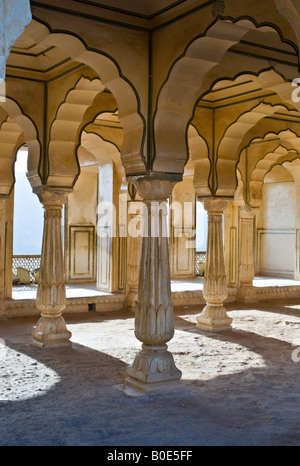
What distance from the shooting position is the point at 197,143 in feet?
29.5

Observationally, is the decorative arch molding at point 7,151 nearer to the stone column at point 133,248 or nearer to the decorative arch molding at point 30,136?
the decorative arch molding at point 30,136

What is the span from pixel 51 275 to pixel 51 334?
0.87m

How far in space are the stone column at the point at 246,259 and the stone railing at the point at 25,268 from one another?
17.1 feet

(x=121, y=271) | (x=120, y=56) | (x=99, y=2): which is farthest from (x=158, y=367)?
(x=121, y=271)

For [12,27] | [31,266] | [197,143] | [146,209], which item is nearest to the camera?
[12,27]

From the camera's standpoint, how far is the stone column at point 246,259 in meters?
13.1

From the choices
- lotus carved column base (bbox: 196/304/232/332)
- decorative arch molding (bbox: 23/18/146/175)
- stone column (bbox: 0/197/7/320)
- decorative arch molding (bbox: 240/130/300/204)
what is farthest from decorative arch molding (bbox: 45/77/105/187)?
decorative arch molding (bbox: 240/130/300/204)

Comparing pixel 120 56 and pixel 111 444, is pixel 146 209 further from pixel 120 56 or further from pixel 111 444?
pixel 111 444

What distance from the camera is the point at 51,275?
7672mm

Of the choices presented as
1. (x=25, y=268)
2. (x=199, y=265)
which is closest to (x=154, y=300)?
(x=25, y=268)

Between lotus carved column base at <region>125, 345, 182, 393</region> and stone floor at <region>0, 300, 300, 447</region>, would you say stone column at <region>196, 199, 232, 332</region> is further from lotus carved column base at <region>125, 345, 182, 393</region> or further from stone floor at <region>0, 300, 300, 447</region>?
lotus carved column base at <region>125, 345, 182, 393</region>

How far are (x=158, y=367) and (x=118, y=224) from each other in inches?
273

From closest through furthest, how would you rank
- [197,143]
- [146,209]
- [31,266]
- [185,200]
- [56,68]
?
[146,209] < [56,68] < [197,143] < [31,266] < [185,200]

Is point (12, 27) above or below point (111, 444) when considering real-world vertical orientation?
above
